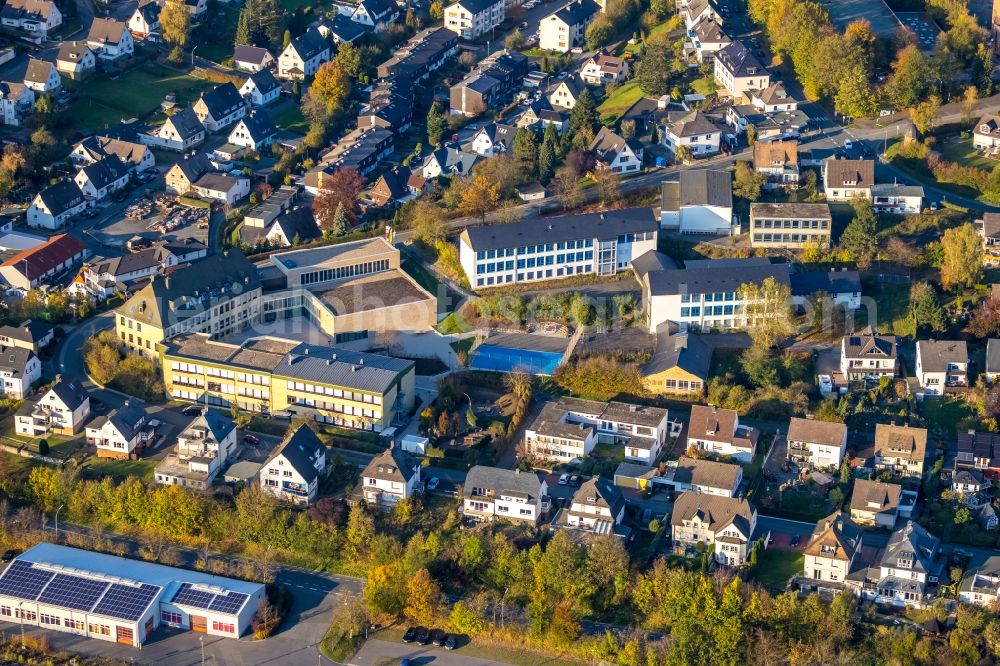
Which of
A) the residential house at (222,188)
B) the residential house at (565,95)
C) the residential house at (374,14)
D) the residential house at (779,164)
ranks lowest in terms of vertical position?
the residential house at (222,188)

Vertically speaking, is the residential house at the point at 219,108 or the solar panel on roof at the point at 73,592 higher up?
the residential house at the point at 219,108

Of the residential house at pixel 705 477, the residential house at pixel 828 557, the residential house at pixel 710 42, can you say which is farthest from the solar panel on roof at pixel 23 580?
the residential house at pixel 710 42

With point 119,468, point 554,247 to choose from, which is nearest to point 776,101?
point 554,247

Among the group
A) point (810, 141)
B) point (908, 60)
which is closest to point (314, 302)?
point (810, 141)

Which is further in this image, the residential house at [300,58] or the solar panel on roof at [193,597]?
the residential house at [300,58]

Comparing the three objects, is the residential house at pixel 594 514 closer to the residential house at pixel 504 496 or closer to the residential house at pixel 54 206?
the residential house at pixel 504 496

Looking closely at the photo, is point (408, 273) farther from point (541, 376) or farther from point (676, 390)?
point (676, 390)

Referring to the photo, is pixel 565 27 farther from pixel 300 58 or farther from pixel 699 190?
pixel 699 190
